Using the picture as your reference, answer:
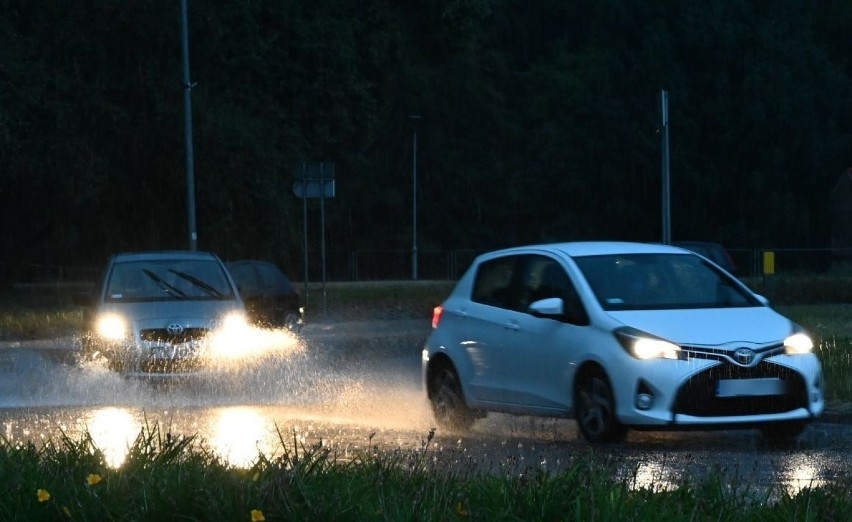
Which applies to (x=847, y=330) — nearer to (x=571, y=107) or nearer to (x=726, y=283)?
(x=726, y=283)

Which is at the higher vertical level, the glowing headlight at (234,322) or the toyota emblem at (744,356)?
the toyota emblem at (744,356)

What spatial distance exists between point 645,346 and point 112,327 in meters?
7.76

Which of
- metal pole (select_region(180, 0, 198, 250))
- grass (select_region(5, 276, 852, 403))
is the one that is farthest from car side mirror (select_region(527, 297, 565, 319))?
metal pole (select_region(180, 0, 198, 250))

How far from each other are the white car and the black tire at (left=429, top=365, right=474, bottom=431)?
0.01m

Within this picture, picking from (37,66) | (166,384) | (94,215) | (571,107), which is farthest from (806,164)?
(166,384)

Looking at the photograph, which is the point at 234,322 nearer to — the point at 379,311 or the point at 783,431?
the point at 783,431

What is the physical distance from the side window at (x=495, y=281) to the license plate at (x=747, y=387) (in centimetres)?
237

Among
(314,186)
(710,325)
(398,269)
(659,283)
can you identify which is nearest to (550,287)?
(659,283)

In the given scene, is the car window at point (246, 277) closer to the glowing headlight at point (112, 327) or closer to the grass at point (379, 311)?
the grass at point (379, 311)

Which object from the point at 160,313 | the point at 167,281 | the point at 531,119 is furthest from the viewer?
the point at 531,119

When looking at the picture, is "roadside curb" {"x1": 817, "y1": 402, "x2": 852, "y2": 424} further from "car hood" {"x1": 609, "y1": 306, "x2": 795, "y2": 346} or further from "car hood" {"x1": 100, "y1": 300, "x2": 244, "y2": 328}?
"car hood" {"x1": 100, "y1": 300, "x2": 244, "y2": 328}

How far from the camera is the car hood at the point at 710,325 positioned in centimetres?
1221

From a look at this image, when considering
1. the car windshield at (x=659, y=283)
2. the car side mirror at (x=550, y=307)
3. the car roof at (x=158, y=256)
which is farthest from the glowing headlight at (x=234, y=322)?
the car side mirror at (x=550, y=307)

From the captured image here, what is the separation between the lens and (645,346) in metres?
12.2
